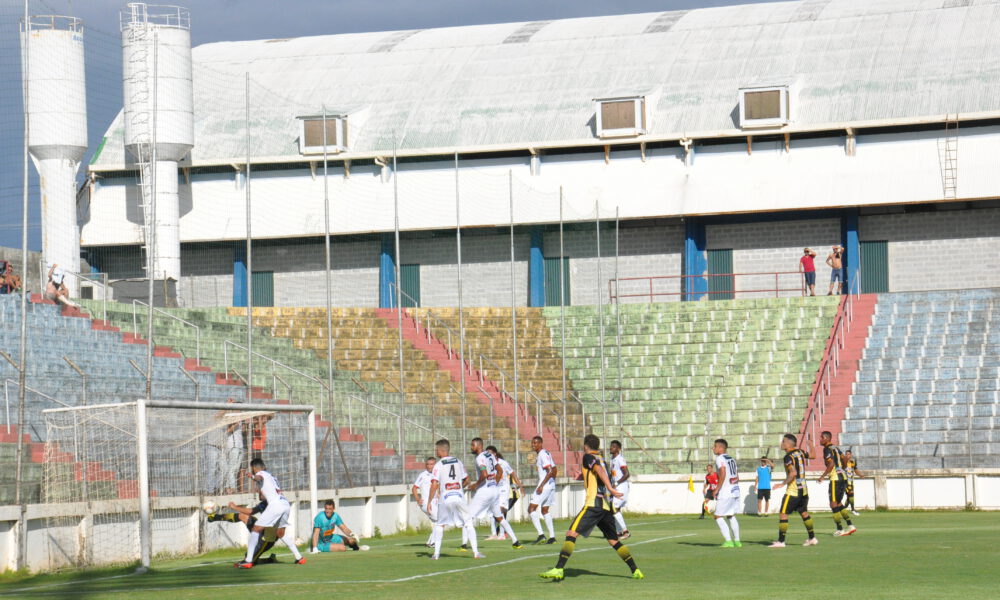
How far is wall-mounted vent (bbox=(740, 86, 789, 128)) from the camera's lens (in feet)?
154

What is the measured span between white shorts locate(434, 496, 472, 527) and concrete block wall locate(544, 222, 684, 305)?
25.7m

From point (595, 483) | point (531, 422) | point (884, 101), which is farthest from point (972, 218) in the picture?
point (595, 483)

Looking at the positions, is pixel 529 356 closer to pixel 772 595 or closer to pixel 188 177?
pixel 188 177

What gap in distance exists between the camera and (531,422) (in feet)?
127

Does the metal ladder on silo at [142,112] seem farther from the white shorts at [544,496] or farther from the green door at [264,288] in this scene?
the white shorts at [544,496]

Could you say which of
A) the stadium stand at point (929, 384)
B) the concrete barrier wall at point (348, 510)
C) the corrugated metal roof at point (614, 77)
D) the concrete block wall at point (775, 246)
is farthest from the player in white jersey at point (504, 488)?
the corrugated metal roof at point (614, 77)

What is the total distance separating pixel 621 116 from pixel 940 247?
34.7 feet

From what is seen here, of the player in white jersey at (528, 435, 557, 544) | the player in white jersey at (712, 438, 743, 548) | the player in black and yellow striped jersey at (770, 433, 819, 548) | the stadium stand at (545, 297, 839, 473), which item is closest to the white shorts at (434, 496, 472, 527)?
the player in white jersey at (528, 435, 557, 544)

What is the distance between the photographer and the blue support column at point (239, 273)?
49719 millimetres

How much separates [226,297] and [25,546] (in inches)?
1196

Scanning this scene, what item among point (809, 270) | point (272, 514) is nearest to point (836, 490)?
point (272, 514)

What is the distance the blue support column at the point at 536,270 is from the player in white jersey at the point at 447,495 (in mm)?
25928

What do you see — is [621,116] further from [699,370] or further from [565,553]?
[565,553]

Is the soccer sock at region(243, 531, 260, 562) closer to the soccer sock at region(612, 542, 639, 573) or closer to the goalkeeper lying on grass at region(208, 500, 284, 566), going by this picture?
the goalkeeper lying on grass at region(208, 500, 284, 566)
